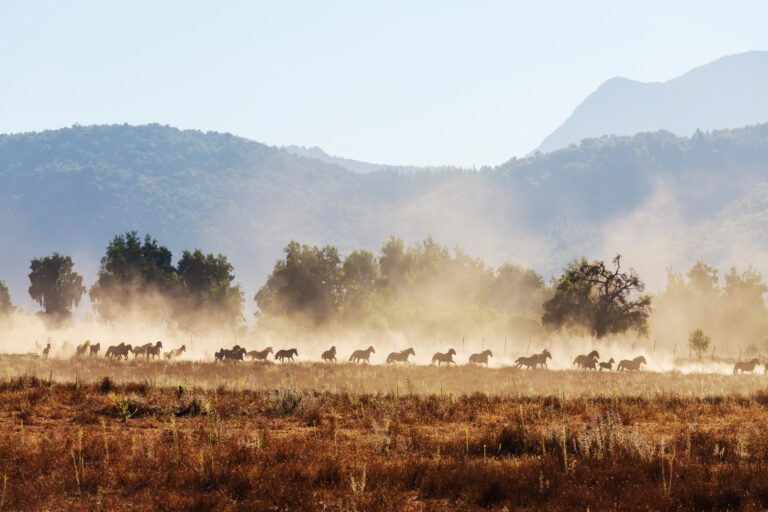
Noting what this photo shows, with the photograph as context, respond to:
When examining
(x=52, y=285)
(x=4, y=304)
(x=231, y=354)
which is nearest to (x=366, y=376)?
(x=231, y=354)

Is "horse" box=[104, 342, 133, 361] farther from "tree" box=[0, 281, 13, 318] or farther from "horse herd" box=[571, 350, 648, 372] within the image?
"tree" box=[0, 281, 13, 318]

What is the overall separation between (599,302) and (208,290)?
2460 inches

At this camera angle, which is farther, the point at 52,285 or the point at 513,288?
the point at 513,288

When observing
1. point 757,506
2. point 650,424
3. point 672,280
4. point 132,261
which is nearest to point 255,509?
point 757,506

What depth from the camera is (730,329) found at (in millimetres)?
127312

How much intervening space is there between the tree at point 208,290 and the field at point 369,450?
7718 centimetres

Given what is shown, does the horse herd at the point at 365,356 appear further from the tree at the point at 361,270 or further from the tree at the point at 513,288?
the tree at the point at 513,288

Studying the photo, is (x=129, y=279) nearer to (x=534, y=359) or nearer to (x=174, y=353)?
(x=174, y=353)

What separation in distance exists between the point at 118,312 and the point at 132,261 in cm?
819

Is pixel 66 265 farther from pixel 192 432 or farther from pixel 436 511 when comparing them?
pixel 436 511

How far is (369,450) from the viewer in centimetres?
1903

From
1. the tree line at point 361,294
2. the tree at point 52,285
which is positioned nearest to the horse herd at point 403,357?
the tree line at point 361,294

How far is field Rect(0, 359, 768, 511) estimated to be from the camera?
14.4 meters

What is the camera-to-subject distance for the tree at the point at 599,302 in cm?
6806
